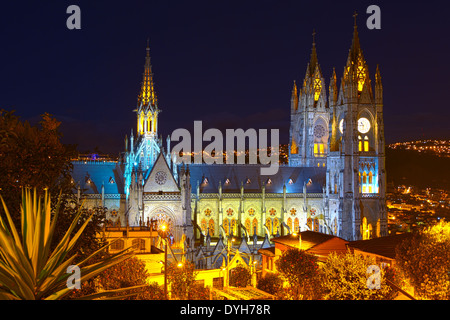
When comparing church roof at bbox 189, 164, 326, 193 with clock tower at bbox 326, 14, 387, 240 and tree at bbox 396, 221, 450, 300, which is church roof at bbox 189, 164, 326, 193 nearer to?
clock tower at bbox 326, 14, 387, 240

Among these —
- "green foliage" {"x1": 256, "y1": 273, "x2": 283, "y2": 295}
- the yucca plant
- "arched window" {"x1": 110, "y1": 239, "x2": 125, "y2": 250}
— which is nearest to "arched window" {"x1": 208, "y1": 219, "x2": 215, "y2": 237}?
"arched window" {"x1": 110, "y1": 239, "x2": 125, "y2": 250}

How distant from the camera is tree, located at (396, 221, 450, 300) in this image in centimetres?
2769

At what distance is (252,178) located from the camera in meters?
71.4

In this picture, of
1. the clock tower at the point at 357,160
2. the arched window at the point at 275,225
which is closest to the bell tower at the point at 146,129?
the arched window at the point at 275,225

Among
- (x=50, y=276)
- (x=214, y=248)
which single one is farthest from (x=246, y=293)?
(x=214, y=248)

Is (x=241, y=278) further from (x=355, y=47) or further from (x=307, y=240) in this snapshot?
(x=355, y=47)

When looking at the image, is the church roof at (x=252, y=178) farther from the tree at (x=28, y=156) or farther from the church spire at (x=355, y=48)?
the tree at (x=28, y=156)

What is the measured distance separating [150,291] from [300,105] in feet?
192

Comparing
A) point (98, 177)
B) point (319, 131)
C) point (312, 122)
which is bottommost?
point (98, 177)

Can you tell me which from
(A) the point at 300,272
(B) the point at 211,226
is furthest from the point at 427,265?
(B) the point at 211,226

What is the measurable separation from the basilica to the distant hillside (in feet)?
213

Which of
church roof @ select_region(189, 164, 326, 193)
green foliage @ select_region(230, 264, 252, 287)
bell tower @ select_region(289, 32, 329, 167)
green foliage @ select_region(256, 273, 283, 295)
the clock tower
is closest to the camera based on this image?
green foliage @ select_region(256, 273, 283, 295)

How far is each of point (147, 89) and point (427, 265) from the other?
47.0 meters

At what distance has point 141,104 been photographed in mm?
66375
